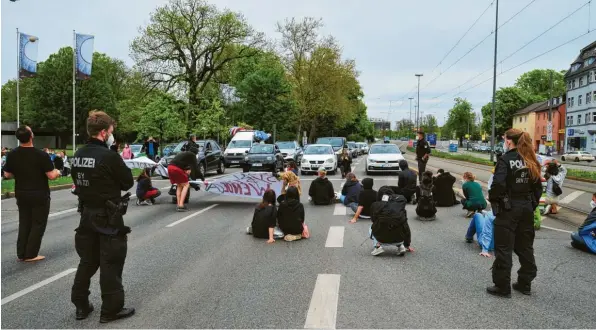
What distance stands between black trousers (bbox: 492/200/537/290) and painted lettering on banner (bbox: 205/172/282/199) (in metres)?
7.37

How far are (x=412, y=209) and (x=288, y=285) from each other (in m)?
7.34

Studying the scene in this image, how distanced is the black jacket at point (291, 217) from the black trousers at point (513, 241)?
370cm

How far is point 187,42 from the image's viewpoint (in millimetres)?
43875

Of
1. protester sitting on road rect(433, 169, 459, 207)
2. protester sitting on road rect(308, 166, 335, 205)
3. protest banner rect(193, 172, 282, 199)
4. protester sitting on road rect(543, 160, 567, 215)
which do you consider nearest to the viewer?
protester sitting on road rect(543, 160, 567, 215)

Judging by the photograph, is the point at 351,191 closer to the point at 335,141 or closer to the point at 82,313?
the point at 82,313

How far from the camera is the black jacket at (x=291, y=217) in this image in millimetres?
8266

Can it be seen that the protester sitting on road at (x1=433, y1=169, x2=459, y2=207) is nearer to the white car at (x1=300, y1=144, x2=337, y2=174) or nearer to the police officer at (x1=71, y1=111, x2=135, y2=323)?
the police officer at (x1=71, y1=111, x2=135, y2=323)

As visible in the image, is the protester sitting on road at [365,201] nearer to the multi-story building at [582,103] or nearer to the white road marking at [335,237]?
the white road marking at [335,237]

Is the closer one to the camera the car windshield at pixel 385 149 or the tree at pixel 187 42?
the car windshield at pixel 385 149

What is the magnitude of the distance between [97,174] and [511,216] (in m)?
4.25

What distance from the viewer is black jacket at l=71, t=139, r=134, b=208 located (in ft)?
14.1

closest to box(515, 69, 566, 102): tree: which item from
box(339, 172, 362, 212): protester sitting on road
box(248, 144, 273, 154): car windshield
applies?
box(248, 144, 273, 154): car windshield

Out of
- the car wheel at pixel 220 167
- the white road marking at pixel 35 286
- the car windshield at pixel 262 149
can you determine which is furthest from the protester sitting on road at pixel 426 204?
the car wheel at pixel 220 167

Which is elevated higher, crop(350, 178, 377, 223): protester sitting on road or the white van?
the white van
